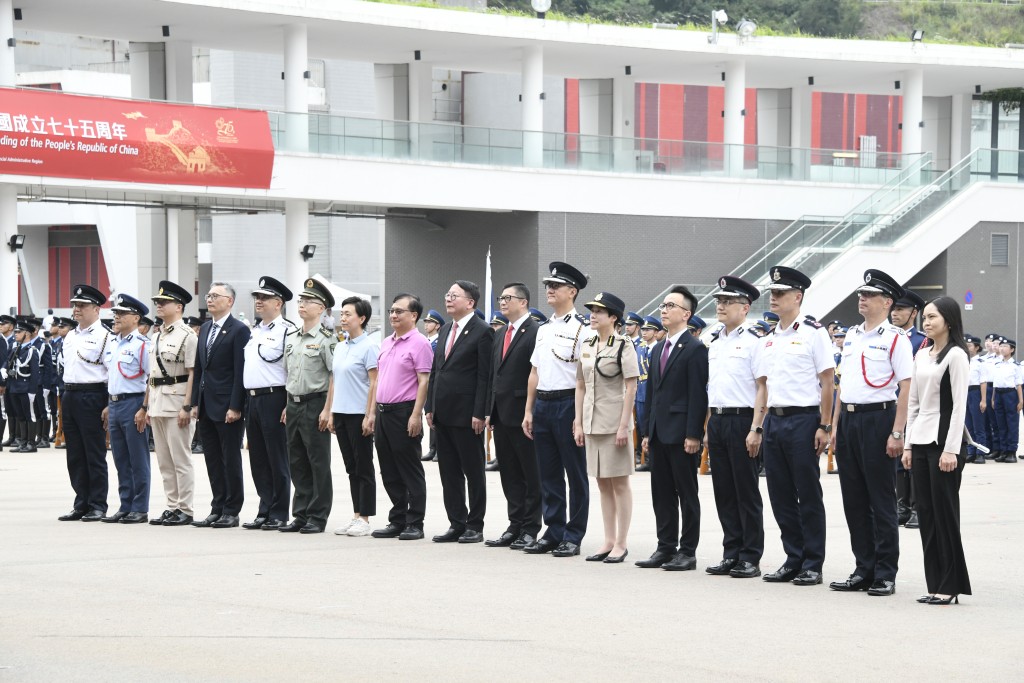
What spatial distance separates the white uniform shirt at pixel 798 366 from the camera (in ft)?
33.7

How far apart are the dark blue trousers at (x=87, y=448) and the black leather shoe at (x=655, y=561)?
5648mm

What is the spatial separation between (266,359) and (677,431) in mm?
4111

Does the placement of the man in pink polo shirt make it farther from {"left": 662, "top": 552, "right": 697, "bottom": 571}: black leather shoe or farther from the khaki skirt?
{"left": 662, "top": 552, "right": 697, "bottom": 571}: black leather shoe

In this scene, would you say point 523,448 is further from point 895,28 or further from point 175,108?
point 895,28

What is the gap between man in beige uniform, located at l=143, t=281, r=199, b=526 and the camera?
530 inches

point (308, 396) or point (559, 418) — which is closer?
point (559, 418)

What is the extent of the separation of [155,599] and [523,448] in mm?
3710

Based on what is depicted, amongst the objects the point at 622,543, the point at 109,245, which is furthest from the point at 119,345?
the point at 109,245

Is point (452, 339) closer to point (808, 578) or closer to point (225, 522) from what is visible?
point (225, 522)

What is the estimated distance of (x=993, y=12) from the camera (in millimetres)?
85312

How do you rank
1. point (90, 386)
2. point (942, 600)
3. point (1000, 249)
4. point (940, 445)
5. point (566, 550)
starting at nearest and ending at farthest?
point (942, 600) < point (940, 445) < point (566, 550) < point (90, 386) < point (1000, 249)

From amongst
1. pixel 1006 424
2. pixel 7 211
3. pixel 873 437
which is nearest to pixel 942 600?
pixel 873 437

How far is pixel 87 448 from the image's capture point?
13.9m

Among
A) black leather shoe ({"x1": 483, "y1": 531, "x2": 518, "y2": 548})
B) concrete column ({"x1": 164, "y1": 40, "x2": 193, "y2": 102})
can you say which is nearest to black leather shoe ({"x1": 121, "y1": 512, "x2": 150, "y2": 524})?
black leather shoe ({"x1": 483, "y1": 531, "x2": 518, "y2": 548})
